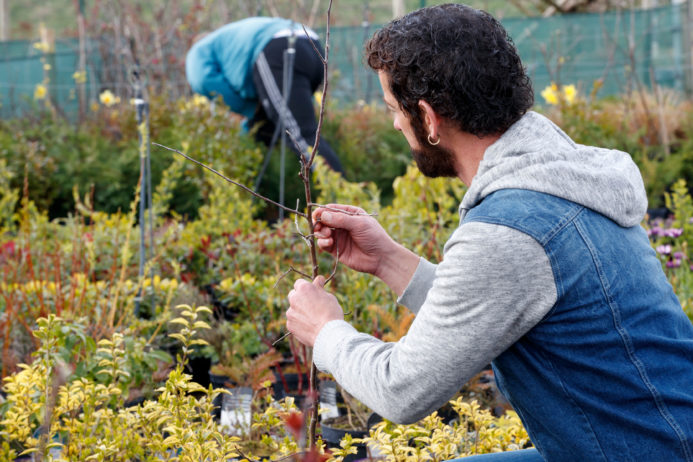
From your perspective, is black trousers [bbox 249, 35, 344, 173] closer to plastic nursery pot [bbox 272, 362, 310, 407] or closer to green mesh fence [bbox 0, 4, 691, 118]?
plastic nursery pot [bbox 272, 362, 310, 407]

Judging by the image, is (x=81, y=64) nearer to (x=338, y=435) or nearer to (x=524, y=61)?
(x=524, y=61)

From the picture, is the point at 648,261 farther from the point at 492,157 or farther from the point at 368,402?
the point at 368,402

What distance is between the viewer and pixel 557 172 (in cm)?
126

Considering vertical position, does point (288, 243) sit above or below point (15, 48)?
below

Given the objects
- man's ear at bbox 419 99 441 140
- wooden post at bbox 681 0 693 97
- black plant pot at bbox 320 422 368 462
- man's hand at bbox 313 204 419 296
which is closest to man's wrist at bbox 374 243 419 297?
man's hand at bbox 313 204 419 296

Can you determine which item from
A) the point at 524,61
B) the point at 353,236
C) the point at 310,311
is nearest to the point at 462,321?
the point at 310,311

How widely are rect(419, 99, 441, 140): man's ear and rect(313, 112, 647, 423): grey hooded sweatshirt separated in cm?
11

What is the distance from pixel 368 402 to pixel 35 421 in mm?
1439

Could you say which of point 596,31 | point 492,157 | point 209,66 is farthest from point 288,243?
point 596,31

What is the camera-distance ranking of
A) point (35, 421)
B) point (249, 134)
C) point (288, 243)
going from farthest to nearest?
point (249, 134) → point (288, 243) → point (35, 421)

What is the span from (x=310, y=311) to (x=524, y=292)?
447mm

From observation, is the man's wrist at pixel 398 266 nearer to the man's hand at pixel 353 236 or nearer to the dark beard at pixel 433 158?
the man's hand at pixel 353 236

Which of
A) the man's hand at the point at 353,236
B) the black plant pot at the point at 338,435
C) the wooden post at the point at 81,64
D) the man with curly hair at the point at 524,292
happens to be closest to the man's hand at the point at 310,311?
the man with curly hair at the point at 524,292

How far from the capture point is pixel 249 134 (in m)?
5.56
